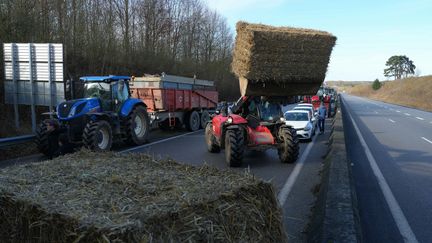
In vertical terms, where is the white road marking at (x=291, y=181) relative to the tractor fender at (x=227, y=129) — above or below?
below

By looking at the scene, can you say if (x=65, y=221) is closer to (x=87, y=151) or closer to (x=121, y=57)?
(x=87, y=151)

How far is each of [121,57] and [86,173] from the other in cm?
2523

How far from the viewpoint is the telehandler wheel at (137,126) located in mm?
14516

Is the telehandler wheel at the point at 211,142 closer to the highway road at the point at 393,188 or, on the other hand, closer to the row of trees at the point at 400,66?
the highway road at the point at 393,188

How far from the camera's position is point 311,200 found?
26.0 ft

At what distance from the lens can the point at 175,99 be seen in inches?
760

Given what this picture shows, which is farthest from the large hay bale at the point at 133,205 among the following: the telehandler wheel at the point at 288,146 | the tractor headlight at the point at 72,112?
the tractor headlight at the point at 72,112

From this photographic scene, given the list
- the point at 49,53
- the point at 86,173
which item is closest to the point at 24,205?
the point at 86,173

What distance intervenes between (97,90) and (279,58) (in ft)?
20.2

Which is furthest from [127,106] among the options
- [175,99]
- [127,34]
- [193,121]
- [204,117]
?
[127,34]

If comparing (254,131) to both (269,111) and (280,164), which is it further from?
(280,164)

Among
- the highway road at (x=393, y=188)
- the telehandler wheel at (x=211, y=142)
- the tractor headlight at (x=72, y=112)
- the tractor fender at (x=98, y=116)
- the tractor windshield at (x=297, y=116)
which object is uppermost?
the tractor headlight at (x=72, y=112)

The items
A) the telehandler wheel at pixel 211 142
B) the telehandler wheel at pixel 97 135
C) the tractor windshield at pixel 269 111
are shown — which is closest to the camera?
the telehandler wheel at pixel 97 135

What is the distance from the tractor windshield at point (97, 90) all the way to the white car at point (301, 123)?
723 cm
